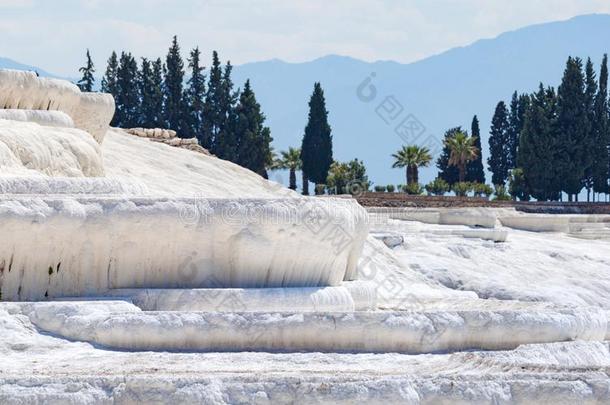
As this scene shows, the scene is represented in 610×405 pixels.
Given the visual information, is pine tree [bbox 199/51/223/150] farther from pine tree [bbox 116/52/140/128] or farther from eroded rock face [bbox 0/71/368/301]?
eroded rock face [bbox 0/71/368/301]

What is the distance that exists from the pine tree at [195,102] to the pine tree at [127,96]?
66.8 inches

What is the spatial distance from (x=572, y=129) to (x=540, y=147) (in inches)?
45.9

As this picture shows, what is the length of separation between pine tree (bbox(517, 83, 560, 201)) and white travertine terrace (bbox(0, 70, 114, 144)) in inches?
971

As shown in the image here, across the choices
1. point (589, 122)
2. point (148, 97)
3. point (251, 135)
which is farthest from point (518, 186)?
point (148, 97)

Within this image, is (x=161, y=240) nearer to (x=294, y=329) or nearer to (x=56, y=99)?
(x=294, y=329)

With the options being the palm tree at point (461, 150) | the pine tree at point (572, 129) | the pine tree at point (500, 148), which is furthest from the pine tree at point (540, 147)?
the pine tree at point (500, 148)

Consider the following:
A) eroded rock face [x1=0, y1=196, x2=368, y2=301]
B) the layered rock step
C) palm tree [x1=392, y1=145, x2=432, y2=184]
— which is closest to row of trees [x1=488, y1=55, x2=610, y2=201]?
palm tree [x1=392, y1=145, x2=432, y2=184]

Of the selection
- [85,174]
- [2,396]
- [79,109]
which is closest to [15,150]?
[85,174]

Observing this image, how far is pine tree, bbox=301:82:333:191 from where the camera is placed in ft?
156

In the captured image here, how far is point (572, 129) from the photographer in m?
46.2

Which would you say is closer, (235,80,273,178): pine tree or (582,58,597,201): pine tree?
(235,80,273,178): pine tree

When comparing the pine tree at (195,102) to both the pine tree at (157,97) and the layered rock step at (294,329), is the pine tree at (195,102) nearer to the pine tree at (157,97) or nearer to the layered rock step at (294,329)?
the pine tree at (157,97)

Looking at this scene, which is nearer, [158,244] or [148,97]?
[158,244]

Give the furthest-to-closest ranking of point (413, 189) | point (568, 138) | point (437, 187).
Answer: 1. point (437, 187)
2. point (568, 138)
3. point (413, 189)
